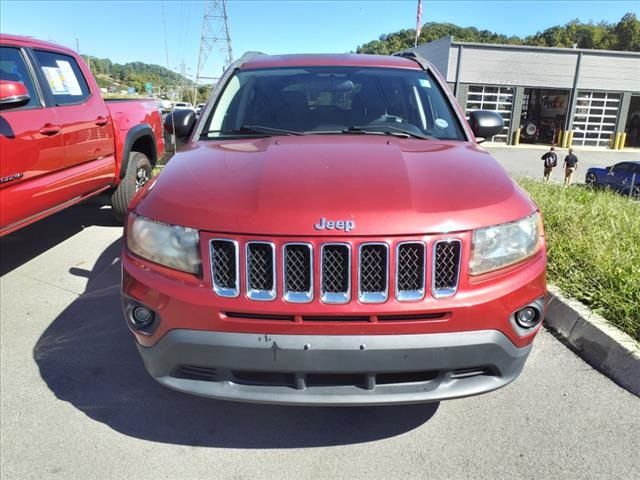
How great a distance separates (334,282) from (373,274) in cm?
15

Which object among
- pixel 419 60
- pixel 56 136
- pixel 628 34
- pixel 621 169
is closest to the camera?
pixel 419 60

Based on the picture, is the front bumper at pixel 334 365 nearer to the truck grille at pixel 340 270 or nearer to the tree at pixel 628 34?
the truck grille at pixel 340 270

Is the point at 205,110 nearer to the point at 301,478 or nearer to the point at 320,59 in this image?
the point at 320,59

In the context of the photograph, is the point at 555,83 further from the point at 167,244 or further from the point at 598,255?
the point at 167,244

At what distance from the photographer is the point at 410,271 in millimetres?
2023

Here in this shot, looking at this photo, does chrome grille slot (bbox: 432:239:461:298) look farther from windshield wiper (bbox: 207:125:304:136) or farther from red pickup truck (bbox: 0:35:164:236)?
red pickup truck (bbox: 0:35:164:236)

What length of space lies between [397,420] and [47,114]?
3.54m

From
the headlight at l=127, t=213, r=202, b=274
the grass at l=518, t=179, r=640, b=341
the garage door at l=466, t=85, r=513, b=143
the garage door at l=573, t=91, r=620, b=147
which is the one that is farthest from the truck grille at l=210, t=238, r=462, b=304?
the garage door at l=573, t=91, r=620, b=147

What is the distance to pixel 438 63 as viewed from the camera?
3712 cm

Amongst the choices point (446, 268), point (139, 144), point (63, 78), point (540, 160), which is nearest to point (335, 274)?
point (446, 268)

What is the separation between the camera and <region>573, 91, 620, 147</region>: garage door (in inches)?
1465

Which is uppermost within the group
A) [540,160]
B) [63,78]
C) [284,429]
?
[63,78]

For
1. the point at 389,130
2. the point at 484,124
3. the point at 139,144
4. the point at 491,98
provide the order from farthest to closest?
the point at 491,98 < the point at 139,144 < the point at 484,124 < the point at 389,130

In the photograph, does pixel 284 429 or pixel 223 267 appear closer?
pixel 223 267
